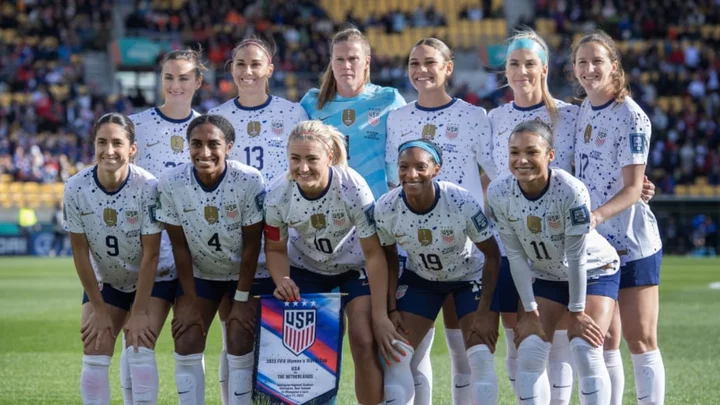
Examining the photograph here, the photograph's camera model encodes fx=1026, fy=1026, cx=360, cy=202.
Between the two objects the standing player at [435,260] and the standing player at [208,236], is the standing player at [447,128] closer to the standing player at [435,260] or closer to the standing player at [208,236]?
the standing player at [435,260]

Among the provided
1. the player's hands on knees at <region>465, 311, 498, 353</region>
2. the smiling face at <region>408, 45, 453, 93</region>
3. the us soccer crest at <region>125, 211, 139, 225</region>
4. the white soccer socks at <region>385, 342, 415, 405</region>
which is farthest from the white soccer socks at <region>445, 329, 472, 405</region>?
the us soccer crest at <region>125, 211, 139, 225</region>

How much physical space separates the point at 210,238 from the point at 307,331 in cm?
82

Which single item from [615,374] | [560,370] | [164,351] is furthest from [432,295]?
[164,351]

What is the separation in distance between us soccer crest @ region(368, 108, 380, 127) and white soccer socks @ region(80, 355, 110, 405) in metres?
2.26

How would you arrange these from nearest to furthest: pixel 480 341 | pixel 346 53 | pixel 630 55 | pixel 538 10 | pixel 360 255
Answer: pixel 480 341 < pixel 360 255 < pixel 346 53 < pixel 630 55 < pixel 538 10

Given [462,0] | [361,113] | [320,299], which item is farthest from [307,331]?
[462,0]

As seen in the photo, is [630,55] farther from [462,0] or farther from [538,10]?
[462,0]

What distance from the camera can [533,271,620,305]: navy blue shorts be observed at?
5.79 meters

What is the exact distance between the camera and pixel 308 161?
5.80m

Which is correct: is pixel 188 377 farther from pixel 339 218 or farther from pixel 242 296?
pixel 339 218

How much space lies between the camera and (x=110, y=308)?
6.24m

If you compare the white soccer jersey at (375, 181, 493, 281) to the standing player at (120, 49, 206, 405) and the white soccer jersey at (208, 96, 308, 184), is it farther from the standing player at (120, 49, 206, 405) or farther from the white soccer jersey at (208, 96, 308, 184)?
the standing player at (120, 49, 206, 405)

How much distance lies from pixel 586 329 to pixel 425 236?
1041mm

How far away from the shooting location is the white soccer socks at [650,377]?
5988 millimetres
